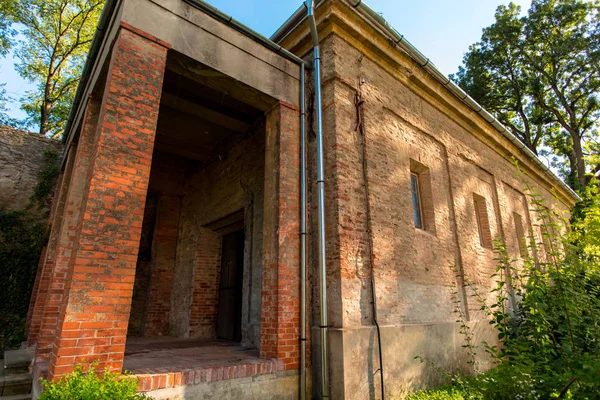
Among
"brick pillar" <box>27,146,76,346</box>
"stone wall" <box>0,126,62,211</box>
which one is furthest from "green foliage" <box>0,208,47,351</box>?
"brick pillar" <box>27,146,76,346</box>

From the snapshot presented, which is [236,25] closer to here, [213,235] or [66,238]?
[66,238]

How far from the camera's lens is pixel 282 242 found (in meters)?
5.12

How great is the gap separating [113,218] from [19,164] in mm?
8005

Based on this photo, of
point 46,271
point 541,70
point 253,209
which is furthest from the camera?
point 541,70

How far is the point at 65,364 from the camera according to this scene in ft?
10.2

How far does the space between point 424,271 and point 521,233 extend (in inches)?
283

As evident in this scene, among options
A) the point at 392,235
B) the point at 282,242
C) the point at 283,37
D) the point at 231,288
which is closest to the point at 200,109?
the point at 283,37

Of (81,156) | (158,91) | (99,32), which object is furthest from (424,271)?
(99,32)

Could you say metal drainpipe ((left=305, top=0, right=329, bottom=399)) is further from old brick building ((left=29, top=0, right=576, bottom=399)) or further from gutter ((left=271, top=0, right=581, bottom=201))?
gutter ((left=271, top=0, right=581, bottom=201))

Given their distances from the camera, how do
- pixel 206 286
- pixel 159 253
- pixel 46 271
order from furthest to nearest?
pixel 159 253, pixel 206 286, pixel 46 271

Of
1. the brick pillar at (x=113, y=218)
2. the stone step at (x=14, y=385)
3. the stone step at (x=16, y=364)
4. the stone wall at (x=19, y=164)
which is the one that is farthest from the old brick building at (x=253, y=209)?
the stone wall at (x=19, y=164)

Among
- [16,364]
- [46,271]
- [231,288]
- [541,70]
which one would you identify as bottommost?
[16,364]

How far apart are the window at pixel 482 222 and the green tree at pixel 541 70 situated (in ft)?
32.4

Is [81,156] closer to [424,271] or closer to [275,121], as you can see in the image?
[275,121]
